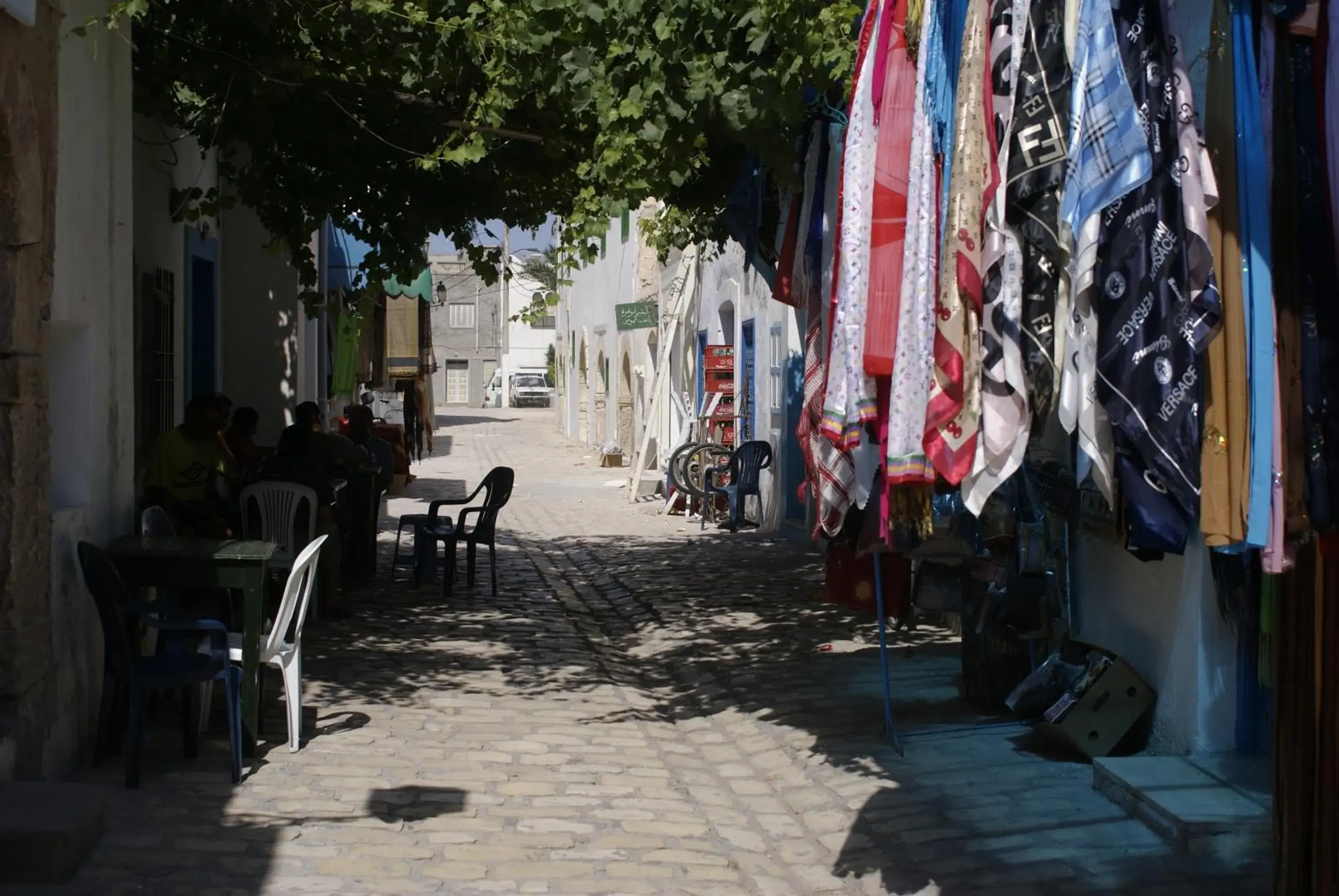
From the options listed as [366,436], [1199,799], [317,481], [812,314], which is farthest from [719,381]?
[1199,799]

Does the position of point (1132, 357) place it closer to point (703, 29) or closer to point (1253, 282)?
point (1253, 282)

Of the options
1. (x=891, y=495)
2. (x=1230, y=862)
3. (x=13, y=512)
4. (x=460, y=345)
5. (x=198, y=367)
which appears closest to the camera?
(x=891, y=495)

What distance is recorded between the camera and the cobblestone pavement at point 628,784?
5227 millimetres

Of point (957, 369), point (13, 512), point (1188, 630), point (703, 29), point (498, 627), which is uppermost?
point (703, 29)

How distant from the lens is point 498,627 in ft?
34.4

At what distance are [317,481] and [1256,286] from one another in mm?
7591

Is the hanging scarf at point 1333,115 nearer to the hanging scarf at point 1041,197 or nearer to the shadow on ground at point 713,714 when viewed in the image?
the hanging scarf at point 1041,197

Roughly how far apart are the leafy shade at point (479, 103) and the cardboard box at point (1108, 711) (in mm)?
2590

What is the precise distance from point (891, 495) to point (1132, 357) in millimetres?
A: 1031

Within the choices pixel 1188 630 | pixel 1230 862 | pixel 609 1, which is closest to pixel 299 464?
pixel 609 1

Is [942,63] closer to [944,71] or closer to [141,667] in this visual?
[944,71]

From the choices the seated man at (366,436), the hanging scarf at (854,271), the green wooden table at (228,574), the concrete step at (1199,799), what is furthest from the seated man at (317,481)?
the hanging scarf at (854,271)

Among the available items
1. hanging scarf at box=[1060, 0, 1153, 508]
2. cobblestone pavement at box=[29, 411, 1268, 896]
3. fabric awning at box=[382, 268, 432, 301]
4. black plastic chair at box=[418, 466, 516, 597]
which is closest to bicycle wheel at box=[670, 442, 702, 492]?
fabric awning at box=[382, 268, 432, 301]

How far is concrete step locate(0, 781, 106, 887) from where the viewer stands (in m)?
4.84
